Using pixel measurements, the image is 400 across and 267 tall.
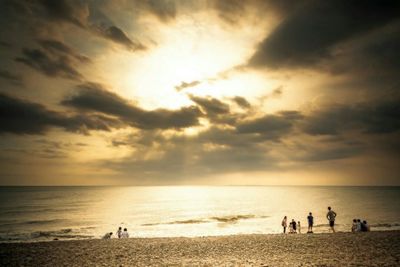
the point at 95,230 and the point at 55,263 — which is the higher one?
the point at 55,263

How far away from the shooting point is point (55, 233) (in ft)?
150

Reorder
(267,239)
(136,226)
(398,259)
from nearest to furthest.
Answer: (398,259)
(267,239)
(136,226)

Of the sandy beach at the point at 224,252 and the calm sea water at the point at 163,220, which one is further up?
the sandy beach at the point at 224,252

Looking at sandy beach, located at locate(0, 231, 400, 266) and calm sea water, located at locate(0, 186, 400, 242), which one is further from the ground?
sandy beach, located at locate(0, 231, 400, 266)

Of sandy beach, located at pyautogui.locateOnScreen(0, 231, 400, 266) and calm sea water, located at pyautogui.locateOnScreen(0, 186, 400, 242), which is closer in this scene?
sandy beach, located at pyautogui.locateOnScreen(0, 231, 400, 266)

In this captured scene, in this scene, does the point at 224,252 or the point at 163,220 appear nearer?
the point at 224,252

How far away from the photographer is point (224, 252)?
18766mm

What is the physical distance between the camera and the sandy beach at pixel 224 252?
15964mm

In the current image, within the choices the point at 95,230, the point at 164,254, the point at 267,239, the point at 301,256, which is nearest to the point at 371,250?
the point at 301,256

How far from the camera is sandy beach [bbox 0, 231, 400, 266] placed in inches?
629

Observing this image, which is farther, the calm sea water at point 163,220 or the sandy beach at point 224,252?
the calm sea water at point 163,220

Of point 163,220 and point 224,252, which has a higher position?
point 224,252

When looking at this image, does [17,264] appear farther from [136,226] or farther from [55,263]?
[136,226]

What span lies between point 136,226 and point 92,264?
40.4 m
